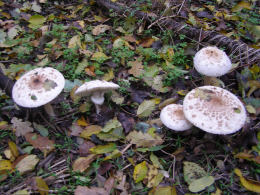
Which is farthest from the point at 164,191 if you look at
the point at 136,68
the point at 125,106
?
the point at 136,68

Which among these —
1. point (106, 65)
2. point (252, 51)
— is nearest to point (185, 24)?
point (252, 51)

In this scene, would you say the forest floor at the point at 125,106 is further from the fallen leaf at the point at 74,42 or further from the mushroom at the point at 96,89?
the mushroom at the point at 96,89

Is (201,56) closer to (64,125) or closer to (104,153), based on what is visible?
(104,153)

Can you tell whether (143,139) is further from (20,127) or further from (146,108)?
(20,127)

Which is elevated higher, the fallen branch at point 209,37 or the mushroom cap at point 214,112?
the fallen branch at point 209,37

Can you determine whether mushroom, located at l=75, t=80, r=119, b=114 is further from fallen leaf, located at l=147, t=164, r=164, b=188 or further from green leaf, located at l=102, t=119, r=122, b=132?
fallen leaf, located at l=147, t=164, r=164, b=188

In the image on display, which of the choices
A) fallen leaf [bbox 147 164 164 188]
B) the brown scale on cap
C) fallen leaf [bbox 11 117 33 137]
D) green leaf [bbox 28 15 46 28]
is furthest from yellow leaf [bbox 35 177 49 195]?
green leaf [bbox 28 15 46 28]

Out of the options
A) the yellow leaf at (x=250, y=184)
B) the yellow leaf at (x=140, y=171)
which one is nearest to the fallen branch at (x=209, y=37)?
the yellow leaf at (x=250, y=184)
